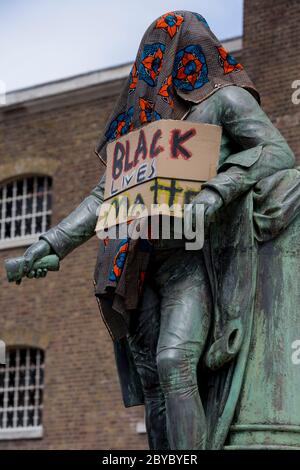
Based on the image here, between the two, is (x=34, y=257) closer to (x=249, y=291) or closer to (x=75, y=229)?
(x=75, y=229)

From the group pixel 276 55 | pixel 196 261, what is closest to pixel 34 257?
pixel 196 261

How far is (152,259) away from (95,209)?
52 cm

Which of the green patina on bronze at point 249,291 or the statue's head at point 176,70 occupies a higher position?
the statue's head at point 176,70

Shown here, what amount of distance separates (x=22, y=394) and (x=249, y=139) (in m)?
14.8

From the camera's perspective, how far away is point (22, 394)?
19344mm

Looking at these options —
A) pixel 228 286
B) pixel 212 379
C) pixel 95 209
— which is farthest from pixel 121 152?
pixel 212 379

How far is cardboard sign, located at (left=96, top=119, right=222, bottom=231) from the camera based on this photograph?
492 centimetres

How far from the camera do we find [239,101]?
17.0 ft

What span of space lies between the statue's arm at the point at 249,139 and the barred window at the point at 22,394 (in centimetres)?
1408

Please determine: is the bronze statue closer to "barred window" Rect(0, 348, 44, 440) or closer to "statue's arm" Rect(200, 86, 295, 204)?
"statue's arm" Rect(200, 86, 295, 204)

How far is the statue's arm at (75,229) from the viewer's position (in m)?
5.38

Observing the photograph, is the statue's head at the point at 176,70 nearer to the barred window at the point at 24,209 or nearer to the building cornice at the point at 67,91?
the building cornice at the point at 67,91

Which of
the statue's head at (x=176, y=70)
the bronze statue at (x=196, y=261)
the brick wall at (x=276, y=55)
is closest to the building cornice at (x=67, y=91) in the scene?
the brick wall at (x=276, y=55)
